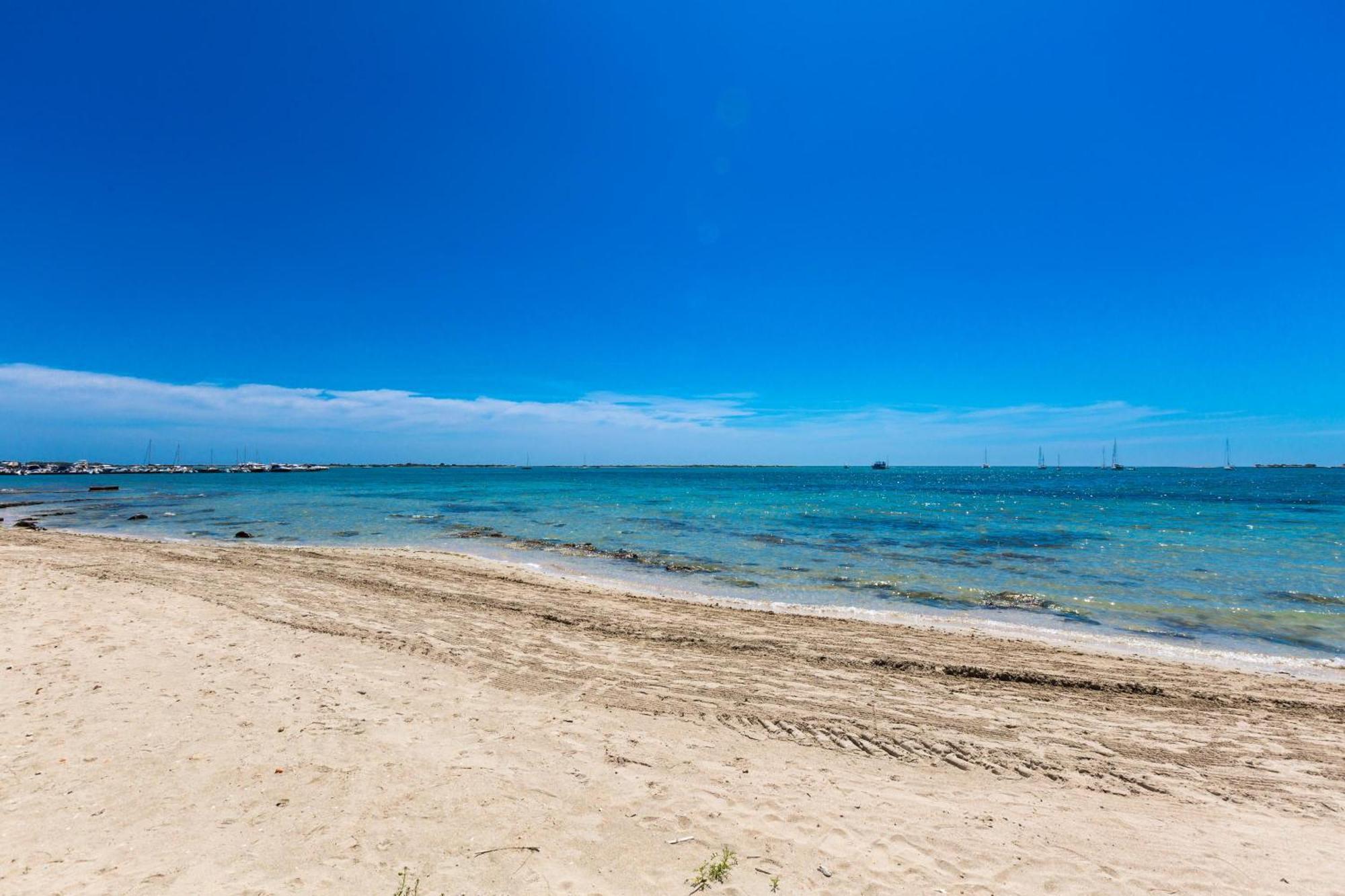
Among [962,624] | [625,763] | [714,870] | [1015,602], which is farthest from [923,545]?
[714,870]

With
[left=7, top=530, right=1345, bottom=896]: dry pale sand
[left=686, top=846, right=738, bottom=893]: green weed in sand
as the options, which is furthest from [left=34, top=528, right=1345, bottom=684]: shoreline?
[left=686, top=846, right=738, bottom=893]: green weed in sand

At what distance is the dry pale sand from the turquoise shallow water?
485 cm

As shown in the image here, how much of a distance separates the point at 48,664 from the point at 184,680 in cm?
205

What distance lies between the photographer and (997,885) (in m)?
4.41

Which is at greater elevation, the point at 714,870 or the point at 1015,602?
the point at 714,870

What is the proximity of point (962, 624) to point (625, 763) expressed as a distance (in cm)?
1037

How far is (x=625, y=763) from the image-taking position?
19.6 ft

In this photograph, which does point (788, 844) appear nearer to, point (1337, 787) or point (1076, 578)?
point (1337, 787)

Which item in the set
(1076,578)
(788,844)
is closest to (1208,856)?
(788,844)

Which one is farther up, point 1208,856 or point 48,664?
point 48,664

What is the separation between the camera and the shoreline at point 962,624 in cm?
1089

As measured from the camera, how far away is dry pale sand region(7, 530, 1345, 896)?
4.42 m

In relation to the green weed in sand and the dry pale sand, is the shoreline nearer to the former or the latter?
the dry pale sand

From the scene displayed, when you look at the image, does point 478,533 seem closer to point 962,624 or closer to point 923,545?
point 923,545
